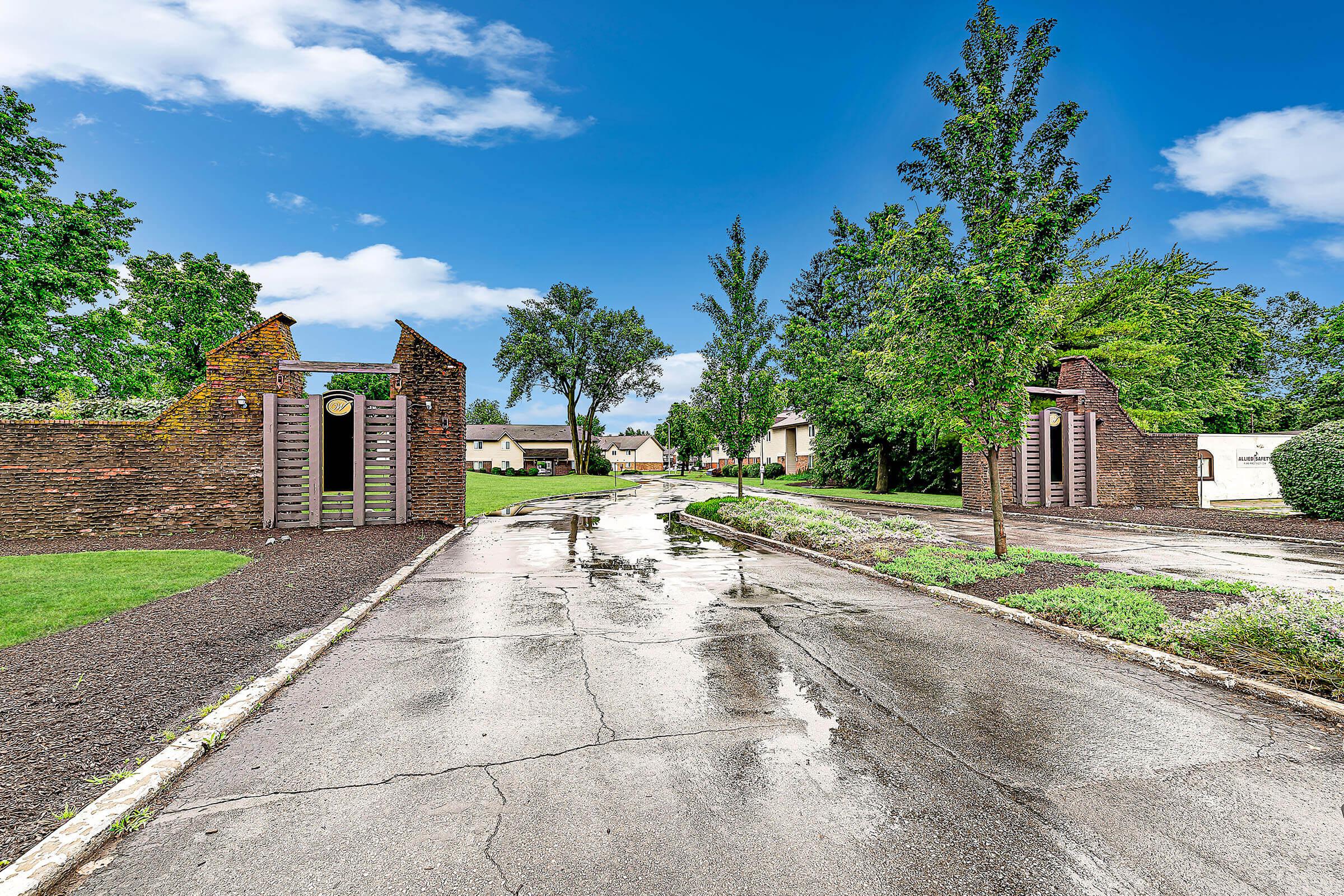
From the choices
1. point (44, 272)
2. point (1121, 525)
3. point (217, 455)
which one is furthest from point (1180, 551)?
point (44, 272)

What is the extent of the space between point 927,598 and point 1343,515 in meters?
14.4

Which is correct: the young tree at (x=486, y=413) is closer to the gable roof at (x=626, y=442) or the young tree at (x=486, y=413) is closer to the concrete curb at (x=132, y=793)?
the gable roof at (x=626, y=442)

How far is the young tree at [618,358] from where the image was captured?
2276 inches

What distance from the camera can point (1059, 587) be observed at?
7059mm

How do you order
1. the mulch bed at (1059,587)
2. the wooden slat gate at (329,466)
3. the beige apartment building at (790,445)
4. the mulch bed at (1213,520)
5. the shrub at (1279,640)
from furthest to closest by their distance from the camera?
the beige apartment building at (790,445), the wooden slat gate at (329,466), the mulch bed at (1213,520), the mulch bed at (1059,587), the shrub at (1279,640)

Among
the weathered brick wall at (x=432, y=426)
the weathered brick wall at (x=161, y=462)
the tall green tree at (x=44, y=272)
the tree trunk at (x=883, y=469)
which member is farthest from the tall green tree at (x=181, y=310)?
the tree trunk at (x=883, y=469)

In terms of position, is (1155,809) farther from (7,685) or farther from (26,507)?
(26,507)

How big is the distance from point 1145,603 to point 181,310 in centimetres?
4592

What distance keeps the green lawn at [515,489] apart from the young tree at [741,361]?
Answer: 8.89 meters

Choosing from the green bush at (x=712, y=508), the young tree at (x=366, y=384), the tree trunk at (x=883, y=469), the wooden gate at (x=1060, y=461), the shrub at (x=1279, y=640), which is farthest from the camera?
the young tree at (x=366, y=384)

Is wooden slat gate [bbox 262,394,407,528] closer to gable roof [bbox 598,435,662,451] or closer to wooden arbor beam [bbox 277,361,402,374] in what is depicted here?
wooden arbor beam [bbox 277,361,402,374]

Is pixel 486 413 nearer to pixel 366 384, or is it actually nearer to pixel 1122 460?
pixel 366 384

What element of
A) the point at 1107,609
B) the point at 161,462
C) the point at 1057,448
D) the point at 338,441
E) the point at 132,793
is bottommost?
the point at 132,793

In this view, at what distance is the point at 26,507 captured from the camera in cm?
1190
